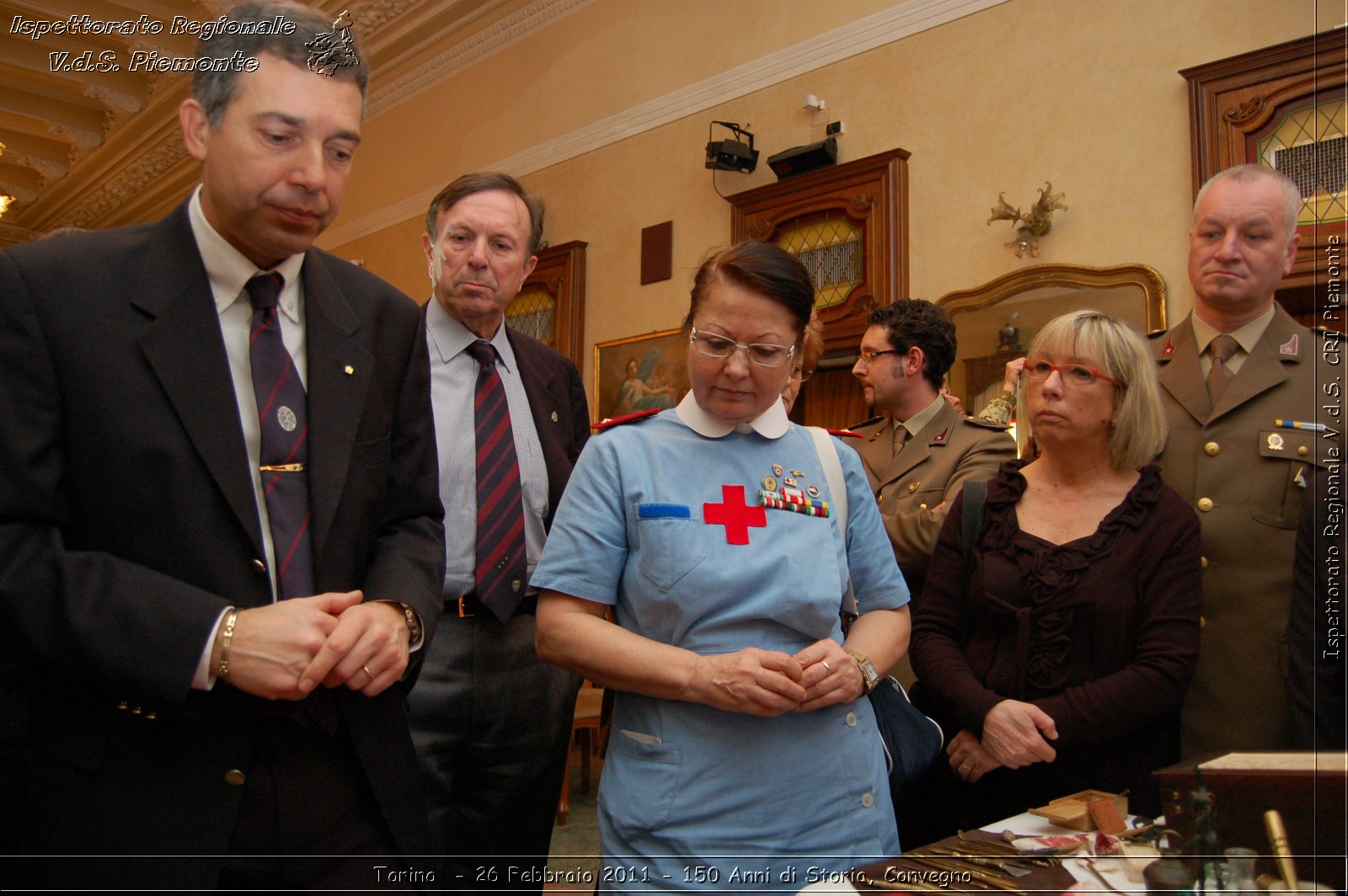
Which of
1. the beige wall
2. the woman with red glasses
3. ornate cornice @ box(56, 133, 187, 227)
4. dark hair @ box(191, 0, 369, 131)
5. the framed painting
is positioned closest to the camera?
dark hair @ box(191, 0, 369, 131)

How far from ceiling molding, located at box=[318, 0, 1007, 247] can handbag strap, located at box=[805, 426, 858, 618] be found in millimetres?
4570

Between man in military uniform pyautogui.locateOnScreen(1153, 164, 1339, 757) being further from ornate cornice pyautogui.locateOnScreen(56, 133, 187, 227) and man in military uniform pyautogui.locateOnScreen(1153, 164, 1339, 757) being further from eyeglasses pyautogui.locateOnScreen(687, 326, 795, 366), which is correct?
ornate cornice pyautogui.locateOnScreen(56, 133, 187, 227)

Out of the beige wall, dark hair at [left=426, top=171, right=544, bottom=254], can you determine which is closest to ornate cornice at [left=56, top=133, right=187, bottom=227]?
the beige wall

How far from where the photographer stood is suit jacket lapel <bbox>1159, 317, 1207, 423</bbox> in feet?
8.38

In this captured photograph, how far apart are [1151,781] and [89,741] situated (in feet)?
6.81

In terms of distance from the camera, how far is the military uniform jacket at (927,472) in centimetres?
302

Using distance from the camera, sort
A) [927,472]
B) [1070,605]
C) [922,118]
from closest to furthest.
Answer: [1070,605] → [927,472] → [922,118]

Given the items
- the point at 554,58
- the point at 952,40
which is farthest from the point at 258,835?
the point at 554,58

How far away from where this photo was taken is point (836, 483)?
207 centimetres

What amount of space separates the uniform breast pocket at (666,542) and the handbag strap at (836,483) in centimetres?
36

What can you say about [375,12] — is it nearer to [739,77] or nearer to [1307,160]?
[739,77]

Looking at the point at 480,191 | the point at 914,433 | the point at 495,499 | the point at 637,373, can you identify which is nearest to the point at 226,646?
the point at 495,499

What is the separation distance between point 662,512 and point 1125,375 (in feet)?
4.41

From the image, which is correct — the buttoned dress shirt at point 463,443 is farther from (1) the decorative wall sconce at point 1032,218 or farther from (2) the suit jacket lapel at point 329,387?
(1) the decorative wall sconce at point 1032,218
